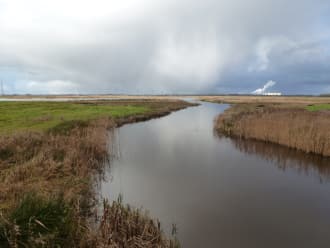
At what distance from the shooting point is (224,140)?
17172 millimetres

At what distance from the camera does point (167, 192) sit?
333 inches

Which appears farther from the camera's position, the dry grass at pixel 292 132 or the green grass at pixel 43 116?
the green grass at pixel 43 116

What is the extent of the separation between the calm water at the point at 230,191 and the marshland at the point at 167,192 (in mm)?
31

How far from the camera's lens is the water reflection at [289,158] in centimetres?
1068

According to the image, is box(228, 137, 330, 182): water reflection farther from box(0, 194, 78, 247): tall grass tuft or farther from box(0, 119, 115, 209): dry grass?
box(0, 194, 78, 247): tall grass tuft

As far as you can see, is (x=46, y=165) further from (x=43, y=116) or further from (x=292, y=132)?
(x=43, y=116)

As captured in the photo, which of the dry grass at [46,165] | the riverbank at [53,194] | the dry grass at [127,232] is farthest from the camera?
the dry grass at [46,165]

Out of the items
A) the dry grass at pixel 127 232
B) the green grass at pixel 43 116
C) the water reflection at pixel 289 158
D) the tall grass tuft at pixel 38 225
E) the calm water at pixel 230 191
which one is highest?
the green grass at pixel 43 116

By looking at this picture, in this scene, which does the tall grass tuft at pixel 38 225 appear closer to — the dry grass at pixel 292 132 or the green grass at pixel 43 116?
the green grass at pixel 43 116

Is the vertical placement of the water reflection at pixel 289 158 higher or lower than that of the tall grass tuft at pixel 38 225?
lower

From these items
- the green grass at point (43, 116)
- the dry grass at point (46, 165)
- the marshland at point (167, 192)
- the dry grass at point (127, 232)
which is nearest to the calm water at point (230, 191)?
the marshland at point (167, 192)

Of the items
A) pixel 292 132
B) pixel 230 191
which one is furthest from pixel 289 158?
pixel 230 191

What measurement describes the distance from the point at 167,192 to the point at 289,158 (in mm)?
7384

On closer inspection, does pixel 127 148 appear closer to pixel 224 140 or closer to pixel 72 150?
pixel 72 150
